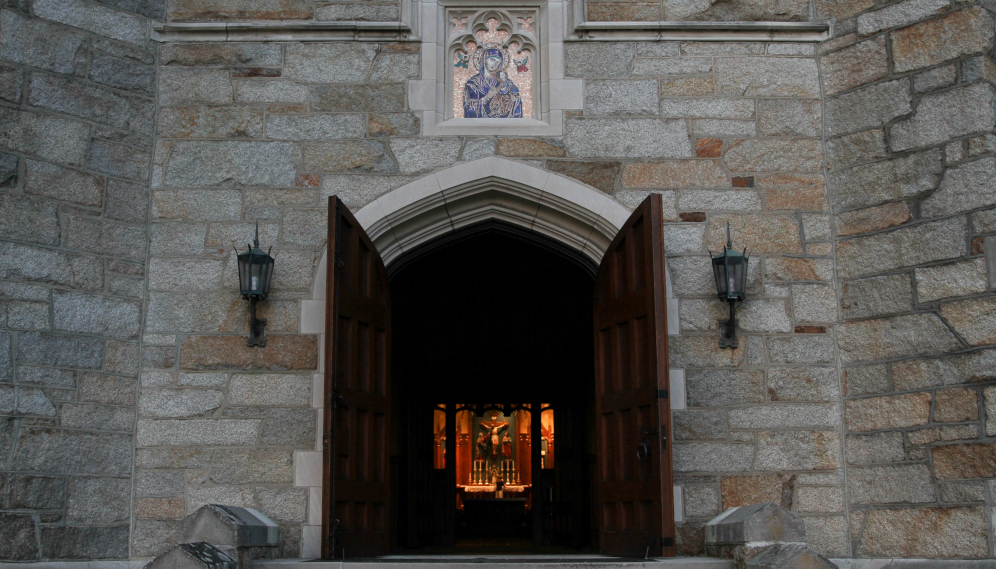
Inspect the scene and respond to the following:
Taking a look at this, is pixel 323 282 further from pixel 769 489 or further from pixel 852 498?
pixel 852 498

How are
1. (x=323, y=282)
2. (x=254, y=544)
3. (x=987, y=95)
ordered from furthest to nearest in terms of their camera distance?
(x=323, y=282) < (x=987, y=95) < (x=254, y=544)

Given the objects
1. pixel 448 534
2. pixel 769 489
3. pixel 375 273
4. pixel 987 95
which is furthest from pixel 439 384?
pixel 987 95

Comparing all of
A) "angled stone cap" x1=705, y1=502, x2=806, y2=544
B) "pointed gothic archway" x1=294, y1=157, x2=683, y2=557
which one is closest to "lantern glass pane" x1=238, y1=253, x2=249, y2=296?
"pointed gothic archway" x1=294, y1=157, x2=683, y2=557

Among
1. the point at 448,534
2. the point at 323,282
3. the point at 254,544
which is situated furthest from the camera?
the point at 448,534

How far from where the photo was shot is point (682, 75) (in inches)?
213

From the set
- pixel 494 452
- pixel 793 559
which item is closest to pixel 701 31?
pixel 793 559

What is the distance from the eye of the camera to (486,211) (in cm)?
542

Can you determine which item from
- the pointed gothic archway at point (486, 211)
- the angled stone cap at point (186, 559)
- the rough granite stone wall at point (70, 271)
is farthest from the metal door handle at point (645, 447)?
the rough granite stone wall at point (70, 271)

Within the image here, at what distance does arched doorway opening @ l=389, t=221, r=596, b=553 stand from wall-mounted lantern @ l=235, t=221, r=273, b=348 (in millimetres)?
3150

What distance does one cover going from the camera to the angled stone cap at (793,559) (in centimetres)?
370

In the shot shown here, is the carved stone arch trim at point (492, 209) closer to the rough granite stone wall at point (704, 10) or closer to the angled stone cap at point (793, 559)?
the rough granite stone wall at point (704, 10)

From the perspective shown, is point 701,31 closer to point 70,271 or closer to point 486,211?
point 486,211

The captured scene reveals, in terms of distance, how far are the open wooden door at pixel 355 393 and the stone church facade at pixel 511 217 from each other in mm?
245

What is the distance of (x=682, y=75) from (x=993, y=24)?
5.09 ft
